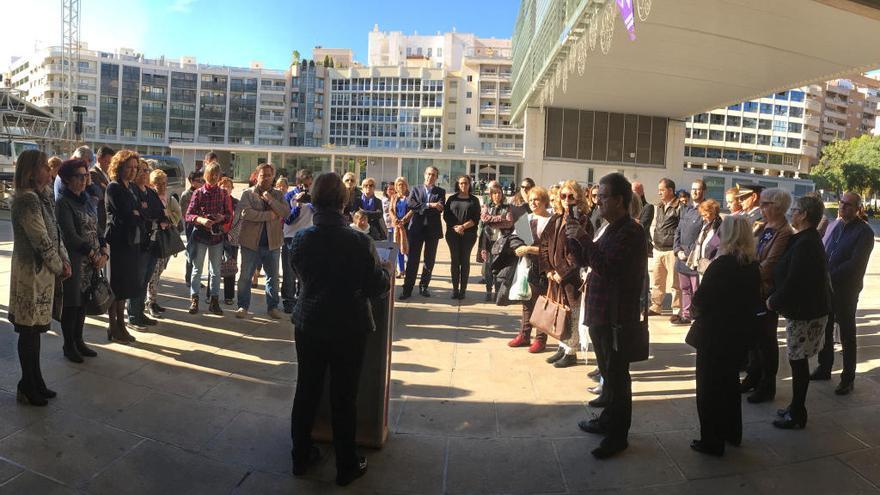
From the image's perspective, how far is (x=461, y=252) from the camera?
8203 mm

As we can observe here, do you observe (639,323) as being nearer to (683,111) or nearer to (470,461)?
(470,461)

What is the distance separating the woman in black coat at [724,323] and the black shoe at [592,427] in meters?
0.57

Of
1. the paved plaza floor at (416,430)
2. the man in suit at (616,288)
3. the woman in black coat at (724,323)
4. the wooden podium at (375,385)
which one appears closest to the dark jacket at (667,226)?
the paved plaza floor at (416,430)

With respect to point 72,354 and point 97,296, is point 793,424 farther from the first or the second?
point 72,354

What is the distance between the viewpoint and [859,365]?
5527 millimetres

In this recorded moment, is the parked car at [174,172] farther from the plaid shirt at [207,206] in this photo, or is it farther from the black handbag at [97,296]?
the black handbag at [97,296]

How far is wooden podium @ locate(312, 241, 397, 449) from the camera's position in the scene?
11.3 feet

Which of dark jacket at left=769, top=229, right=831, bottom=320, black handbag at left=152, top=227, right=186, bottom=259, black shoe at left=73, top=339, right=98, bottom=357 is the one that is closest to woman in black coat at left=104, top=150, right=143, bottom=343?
black shoe at left=73, top=339, right=98, bottom=357

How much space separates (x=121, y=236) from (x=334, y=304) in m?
3.24

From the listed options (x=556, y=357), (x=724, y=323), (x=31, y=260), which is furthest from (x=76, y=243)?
(x=724, y=323)

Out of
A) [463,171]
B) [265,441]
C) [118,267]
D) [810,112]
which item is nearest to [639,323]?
[265,441]

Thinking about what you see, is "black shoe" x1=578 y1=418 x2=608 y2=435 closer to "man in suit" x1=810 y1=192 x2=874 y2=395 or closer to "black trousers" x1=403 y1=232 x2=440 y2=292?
"man in suit" x1=810 y1=192 x2=874 y2=395

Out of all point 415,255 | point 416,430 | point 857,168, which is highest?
point 857,168

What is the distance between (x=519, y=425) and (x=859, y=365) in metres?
3.65
